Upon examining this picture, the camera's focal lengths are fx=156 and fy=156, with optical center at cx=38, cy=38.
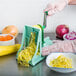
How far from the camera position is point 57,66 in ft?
2.18

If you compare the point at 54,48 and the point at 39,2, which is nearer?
the point at 54,48

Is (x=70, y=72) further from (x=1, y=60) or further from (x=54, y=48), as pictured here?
(x=1, y=60)

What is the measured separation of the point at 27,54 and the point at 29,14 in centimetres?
51

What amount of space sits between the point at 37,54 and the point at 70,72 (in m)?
0.18

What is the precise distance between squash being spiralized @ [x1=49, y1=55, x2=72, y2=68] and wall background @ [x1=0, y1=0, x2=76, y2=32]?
54 cm

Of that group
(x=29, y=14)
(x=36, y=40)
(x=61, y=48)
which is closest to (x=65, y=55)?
(x=61, y=48)

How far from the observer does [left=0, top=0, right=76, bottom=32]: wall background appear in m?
1.16

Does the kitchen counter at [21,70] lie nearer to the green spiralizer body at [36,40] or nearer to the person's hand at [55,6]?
the green spiralizer body at [36,40]

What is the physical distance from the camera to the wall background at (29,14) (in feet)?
3.80

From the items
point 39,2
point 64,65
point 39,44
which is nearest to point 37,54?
point 39,44

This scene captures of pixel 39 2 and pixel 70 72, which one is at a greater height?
pixel 39 2

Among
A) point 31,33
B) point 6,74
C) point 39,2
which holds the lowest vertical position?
point 6,74

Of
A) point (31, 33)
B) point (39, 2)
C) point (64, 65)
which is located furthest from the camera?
point (39, 2)

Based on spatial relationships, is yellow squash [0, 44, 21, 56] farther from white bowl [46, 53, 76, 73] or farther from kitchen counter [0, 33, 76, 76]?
white bowl [46, 53, 76, 73]
